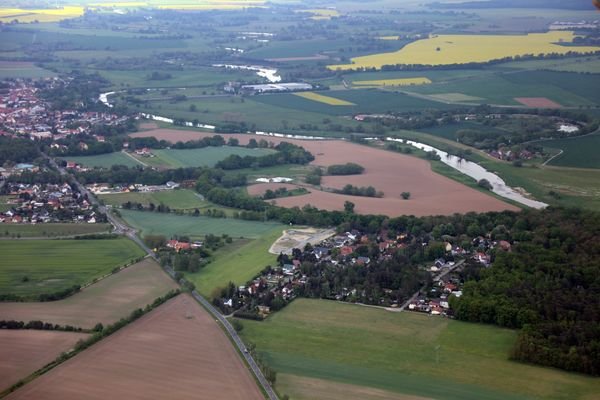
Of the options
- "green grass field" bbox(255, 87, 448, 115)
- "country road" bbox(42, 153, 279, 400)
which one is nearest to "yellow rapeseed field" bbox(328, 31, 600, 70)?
"green grass field" bbox(255, 87, 448, 115)

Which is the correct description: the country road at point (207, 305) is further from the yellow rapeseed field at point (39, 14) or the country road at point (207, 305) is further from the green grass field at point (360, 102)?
the yellow rapeseed field at point (39, 14)

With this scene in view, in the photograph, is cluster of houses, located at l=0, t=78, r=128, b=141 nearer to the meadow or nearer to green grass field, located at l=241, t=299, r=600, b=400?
the meadow

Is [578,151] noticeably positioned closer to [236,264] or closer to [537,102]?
[537,102]

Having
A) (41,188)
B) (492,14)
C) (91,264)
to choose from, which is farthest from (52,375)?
(492,14)

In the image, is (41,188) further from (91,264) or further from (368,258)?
(368,258)

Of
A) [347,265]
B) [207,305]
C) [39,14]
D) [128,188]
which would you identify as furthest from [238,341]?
[39,14]

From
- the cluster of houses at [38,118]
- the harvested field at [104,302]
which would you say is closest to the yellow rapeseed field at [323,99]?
the cluster of houses at [38,118]
